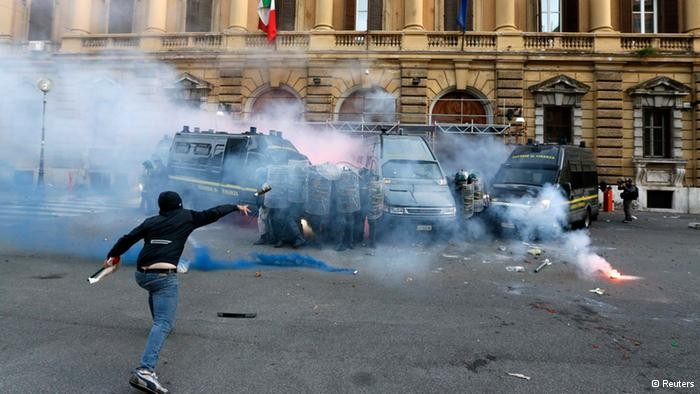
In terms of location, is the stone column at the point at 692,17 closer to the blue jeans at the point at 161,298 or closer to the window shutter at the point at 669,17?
the window shutter at the point at 669,17

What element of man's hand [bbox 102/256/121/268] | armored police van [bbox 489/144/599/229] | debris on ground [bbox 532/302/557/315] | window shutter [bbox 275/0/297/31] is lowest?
debris on ground [bbox 532/302/557/315]

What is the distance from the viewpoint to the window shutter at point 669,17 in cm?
1725

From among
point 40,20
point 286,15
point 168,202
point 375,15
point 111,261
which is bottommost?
point 111,261

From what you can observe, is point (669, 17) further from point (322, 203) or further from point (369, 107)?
point (322, 203)

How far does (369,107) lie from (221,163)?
8.59 m

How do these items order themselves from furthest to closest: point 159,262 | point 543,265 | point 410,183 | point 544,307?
point 410,183 → point 543,265 → point 544,307 → point 159,262

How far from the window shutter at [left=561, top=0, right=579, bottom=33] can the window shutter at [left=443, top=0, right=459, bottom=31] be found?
16.0 ft

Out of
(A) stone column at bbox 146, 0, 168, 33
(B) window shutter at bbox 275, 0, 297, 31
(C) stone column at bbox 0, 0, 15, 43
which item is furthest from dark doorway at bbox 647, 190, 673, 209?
(A) stone column at bbox 146, 0, 168, 33

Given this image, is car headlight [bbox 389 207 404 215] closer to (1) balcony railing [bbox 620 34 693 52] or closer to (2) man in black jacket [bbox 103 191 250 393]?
(2) man in black jacket [bbox 103 191 250 393]

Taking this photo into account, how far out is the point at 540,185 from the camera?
9.55 meters

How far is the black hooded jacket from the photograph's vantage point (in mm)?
2830

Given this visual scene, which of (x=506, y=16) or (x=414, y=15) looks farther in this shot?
(x=414, y=15)

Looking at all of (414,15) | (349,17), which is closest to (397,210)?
(414,15)

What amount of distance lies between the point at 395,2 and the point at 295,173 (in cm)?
1356
